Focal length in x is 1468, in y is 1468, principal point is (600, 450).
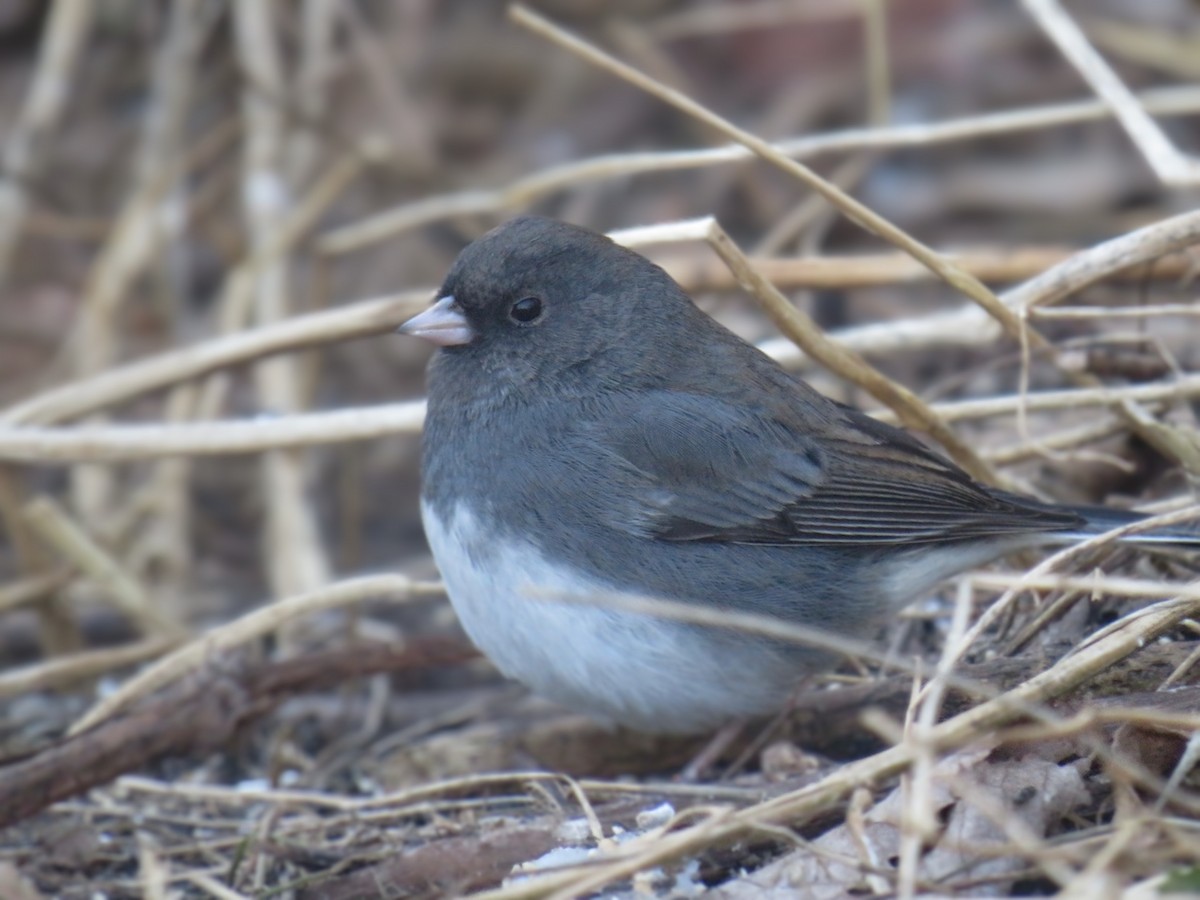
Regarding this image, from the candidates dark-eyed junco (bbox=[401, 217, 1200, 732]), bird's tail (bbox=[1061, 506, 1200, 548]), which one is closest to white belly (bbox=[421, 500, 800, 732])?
dark-eyed junco (bbox=[401, 217, 1200, 732])

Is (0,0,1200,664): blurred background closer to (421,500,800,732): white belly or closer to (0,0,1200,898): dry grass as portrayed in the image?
(0,0,1200,898): dry grass

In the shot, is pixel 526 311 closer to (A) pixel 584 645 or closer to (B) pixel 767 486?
(B) pixel 767 486

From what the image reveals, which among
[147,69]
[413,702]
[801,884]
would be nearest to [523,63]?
[147,69]

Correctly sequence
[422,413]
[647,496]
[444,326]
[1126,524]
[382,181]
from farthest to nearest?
1. [382,181]
2. [422,413]
3. [444,326]
4. [647,496]
5. [1126,524]

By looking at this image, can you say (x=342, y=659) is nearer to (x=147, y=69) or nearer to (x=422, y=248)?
(x=422, y=248)

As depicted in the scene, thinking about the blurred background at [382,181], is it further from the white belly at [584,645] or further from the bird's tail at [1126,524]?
the white belly at [584,645]

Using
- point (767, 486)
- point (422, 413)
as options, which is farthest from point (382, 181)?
point (767, 486)
